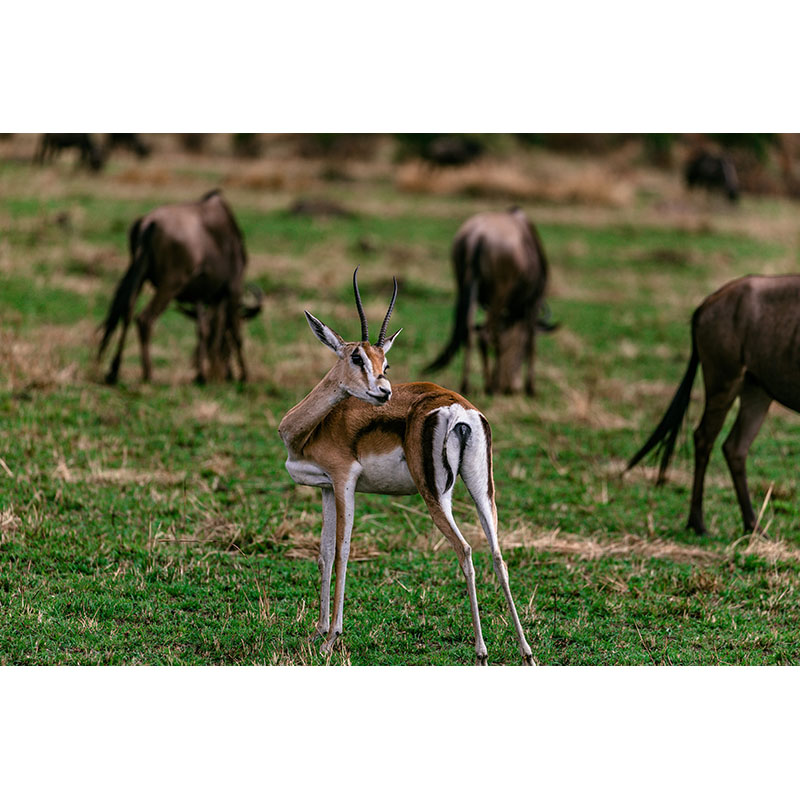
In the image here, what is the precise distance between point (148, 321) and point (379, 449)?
6353 mm

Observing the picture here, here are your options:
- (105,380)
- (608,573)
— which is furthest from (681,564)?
(105,380)

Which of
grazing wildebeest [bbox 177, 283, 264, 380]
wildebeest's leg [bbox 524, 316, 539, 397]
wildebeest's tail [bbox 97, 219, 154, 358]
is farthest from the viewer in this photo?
wildebeest's leg [bbox 524, 316, 539, 397]

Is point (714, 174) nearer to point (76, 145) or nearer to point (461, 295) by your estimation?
point (76, 145)

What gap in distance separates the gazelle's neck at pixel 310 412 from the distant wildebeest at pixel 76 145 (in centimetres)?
1774

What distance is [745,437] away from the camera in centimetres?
831

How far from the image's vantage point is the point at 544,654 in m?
5.89

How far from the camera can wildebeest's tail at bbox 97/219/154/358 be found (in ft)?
36.4

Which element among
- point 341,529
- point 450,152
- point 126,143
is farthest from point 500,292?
point 126,143

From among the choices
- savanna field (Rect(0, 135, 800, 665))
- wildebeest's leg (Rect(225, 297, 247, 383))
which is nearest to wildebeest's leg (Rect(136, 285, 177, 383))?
savanna field (Rect(0, 135, 800, 665))

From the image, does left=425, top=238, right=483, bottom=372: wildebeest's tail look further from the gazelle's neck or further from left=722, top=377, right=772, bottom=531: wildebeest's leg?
the gazelle's neck

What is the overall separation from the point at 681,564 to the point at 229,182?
16237mm

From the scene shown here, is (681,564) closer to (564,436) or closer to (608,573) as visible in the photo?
(608,573)

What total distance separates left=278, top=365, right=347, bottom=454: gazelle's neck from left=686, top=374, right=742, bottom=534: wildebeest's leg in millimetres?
3578

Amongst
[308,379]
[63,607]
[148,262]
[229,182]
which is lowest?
[63,607]
